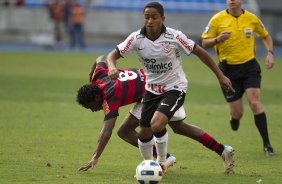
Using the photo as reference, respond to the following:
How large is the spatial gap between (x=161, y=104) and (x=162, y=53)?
0.69m

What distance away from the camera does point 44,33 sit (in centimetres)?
4184

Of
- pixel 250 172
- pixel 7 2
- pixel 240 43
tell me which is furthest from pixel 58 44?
pixel 250 172

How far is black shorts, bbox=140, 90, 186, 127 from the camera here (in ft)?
34.0


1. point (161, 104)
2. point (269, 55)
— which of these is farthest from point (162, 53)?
point (269, 55)

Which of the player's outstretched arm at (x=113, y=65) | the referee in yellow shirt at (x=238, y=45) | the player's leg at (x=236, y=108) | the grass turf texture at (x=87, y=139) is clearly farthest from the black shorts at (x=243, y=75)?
the player's outstretched arm at (x=113, y=65)

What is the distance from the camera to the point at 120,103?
1098 centimetres

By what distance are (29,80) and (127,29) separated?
16.5 metres

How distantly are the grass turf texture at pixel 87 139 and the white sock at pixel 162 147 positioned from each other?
0.86 ft

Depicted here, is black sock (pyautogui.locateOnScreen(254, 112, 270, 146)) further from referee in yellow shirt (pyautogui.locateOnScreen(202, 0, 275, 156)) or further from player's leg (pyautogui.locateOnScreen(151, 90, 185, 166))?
player's leg (pyautogui.locateOnScreen(151, 90, 185, 166))

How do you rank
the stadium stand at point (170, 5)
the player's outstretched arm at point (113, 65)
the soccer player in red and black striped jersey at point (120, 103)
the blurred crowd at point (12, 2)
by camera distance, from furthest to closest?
the blurred crowd at point (12, 2) → the stadium stand at point (170, 5) → the soccer player in red and black striped jersey at point (120, 103) → the player's outstretched arm at point (113, 65)

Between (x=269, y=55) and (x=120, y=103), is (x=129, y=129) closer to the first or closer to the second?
(x=120, y=103)

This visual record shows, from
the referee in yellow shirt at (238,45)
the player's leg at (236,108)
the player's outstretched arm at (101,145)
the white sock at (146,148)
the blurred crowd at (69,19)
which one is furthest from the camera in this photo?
the blurred crowd at (69,19)

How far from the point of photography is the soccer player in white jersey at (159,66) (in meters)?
10.3

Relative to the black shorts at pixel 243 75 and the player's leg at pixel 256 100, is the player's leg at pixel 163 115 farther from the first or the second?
the black shorts at pixel 243 75
